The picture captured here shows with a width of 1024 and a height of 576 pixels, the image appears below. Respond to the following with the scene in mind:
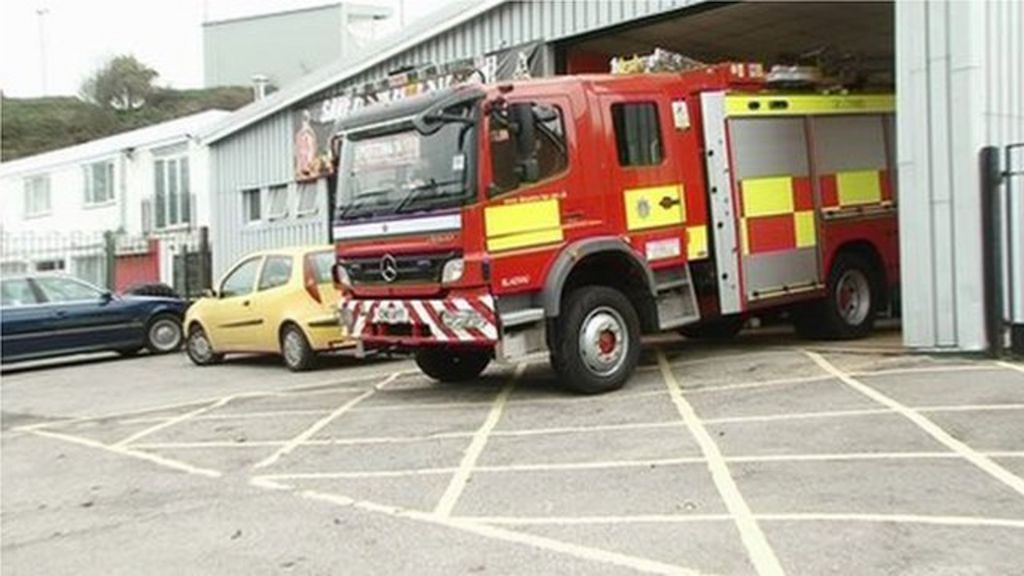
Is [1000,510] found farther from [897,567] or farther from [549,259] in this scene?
[549,259]

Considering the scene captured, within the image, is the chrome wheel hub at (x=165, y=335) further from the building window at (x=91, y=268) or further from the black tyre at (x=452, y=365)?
the building window at (x=91, y=268)

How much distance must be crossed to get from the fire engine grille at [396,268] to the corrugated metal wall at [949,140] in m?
4.47

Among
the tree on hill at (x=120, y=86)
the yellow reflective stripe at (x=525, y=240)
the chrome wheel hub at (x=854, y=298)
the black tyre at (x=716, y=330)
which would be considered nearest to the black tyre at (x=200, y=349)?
the black tyre at (x=716, y=330)

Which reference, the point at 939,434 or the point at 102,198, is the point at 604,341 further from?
the point at 102,198

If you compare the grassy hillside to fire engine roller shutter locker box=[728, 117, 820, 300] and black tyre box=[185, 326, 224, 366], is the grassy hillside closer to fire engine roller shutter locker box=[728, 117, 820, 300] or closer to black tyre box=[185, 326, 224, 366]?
black tyre box=[185, 326, 224, 366]

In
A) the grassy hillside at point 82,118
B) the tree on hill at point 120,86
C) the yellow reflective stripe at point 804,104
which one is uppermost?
the tree on hill at point 120,86

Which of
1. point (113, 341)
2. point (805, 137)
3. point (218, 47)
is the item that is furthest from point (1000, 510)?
point (218, 47)

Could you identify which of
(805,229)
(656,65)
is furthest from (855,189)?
(656,65)

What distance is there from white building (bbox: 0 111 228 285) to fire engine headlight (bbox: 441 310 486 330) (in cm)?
1986

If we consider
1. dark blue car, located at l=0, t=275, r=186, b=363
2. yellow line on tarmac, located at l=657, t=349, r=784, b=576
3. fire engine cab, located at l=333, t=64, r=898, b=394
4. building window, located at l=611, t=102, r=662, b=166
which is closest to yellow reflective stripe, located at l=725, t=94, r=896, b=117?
fire engine cab, located at l=333, t=64, r=898, b=394

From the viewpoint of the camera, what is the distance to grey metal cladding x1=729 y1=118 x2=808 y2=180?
37.9 feet

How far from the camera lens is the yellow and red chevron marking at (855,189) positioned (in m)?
12.4

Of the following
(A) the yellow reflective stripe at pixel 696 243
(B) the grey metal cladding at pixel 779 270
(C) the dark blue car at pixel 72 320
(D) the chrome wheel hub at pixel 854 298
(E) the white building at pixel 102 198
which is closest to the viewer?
(A) the yellow reflective stripe at pixel 696 243

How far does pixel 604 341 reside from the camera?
1041 cm
